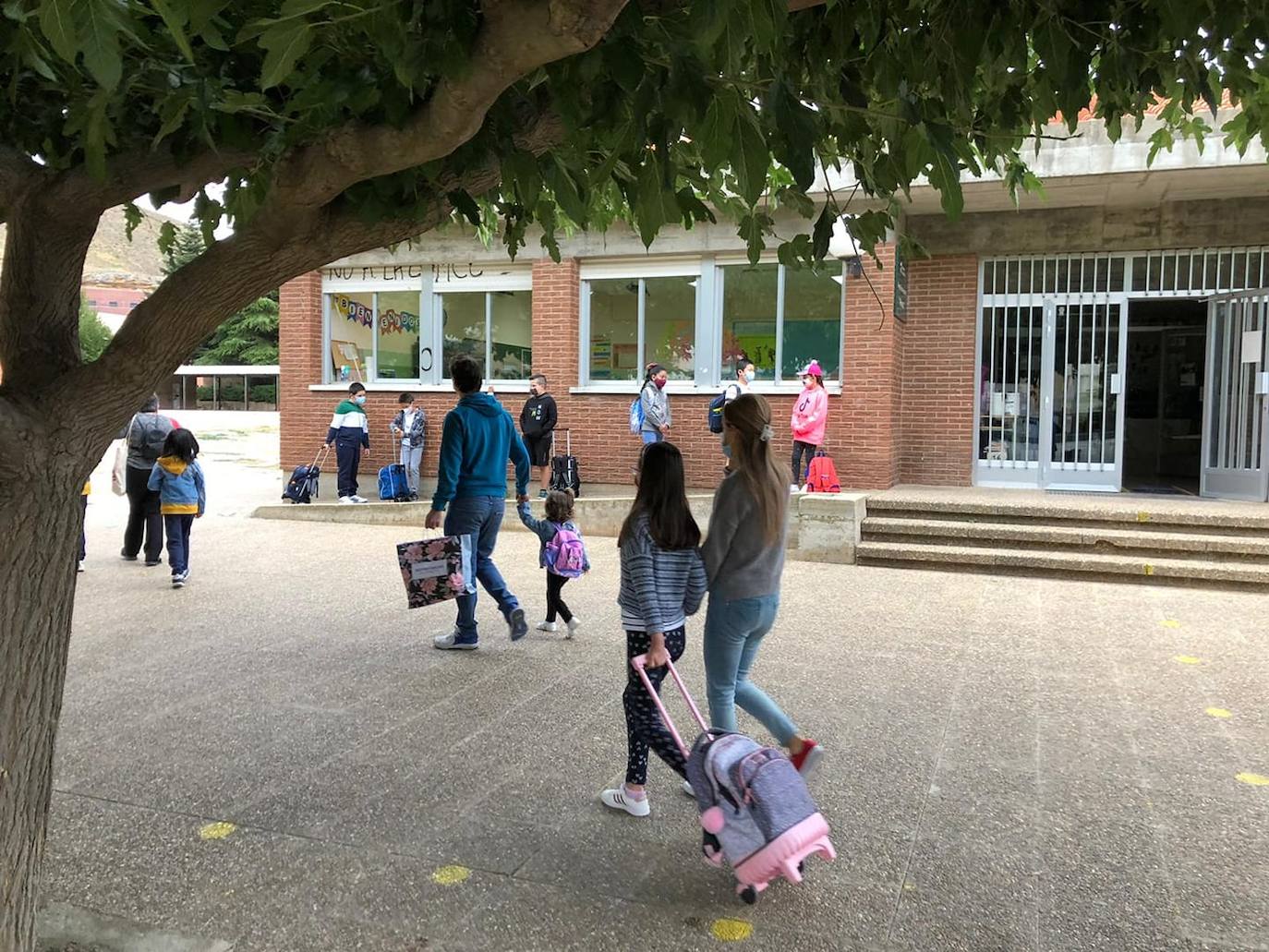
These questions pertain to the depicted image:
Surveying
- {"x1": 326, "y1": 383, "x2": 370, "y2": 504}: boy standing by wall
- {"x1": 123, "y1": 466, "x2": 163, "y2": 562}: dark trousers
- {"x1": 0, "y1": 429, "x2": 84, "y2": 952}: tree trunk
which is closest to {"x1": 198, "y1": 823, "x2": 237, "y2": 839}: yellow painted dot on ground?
{"x1": 0, "y1": 429, "x2": 84, "y2": 952}: tree trunk

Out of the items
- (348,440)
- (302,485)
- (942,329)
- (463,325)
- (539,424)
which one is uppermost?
(463,325)

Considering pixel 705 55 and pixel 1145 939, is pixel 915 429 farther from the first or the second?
pixel 705 55

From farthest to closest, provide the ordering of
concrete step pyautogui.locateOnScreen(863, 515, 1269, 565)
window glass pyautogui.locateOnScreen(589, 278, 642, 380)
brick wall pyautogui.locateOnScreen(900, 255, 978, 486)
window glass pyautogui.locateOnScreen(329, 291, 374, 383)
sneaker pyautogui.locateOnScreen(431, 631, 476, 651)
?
window glass pyautogui.locateOnScreen(329, 291, 374, 383), window glass pyautogui.locateOnScreen(589, 278, 642, 380), brick wall pyautogui.locateOnScreen(900, 255, 978, 486), concrete step pyautogui.locateOnScreen(863, 515, 1269, 565), sneaker pyautogui.locateOnScreen(431, 631, 476, 651)

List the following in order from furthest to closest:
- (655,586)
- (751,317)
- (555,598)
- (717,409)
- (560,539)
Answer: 1. (751,317)
2. (717,409)
3. (555,598)
4. (560,539)
5. (655,586)

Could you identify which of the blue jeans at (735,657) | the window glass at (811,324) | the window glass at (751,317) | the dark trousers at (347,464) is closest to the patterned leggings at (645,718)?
the blue jeans at (735,657)

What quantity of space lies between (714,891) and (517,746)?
159cm

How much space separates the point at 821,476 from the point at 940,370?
2591mm

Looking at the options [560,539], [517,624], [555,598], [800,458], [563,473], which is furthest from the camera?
[563,473]

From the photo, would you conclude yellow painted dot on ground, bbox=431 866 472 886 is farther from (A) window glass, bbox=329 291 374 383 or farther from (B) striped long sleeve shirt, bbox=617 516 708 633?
(A) window glass, bbox=329 291 374 383

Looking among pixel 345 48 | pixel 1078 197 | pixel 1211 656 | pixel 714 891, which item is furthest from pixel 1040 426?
pixel 345 48

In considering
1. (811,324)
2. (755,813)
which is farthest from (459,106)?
(811,324)

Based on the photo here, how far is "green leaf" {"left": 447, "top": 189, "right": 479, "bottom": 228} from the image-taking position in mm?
3439

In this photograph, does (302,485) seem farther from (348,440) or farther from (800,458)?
(800,458)

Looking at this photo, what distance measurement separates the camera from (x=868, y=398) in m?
12.1
